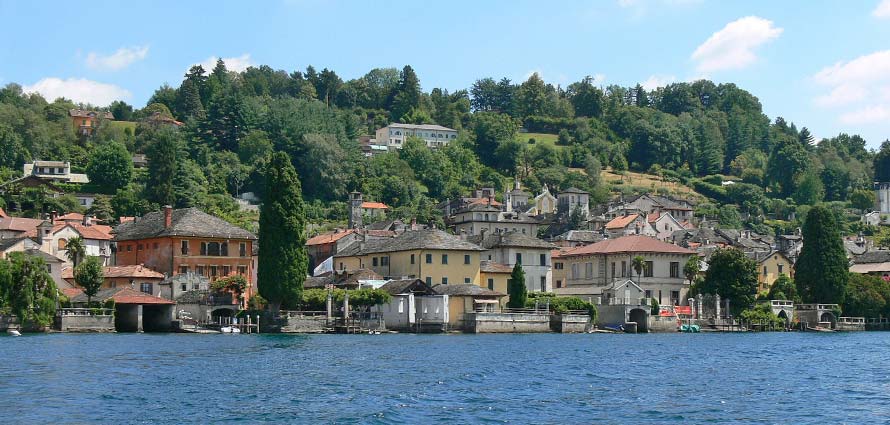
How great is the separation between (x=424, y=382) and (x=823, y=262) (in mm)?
65642

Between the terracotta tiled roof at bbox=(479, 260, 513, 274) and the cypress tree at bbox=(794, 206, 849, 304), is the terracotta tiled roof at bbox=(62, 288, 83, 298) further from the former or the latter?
the cypress tree at bbox=(794, 206, 849, 304)

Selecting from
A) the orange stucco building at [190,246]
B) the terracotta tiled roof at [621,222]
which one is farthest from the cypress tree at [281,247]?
the terracotta tiled roof at [621,222]

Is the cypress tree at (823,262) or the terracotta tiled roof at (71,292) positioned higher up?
the cypress tree at (823,262)

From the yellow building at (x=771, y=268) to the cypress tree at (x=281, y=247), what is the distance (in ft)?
167

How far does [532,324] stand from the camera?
89.2 meters

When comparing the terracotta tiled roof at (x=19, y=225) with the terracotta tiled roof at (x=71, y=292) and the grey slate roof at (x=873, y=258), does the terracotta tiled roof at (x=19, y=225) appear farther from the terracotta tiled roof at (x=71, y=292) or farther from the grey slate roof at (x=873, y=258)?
the grey slate roof at (x=873, y=258)

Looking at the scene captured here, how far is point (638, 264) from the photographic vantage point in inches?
4144

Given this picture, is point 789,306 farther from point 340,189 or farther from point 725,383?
point 340,189

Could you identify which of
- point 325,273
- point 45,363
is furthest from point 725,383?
point 325,273

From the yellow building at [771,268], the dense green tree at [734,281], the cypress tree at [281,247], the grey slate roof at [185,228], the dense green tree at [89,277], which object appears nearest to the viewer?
the dense green tree at [89,277]

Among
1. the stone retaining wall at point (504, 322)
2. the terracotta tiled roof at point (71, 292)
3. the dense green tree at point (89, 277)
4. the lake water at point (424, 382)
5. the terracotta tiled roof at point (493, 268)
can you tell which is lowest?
the lake water at point (424, 382)

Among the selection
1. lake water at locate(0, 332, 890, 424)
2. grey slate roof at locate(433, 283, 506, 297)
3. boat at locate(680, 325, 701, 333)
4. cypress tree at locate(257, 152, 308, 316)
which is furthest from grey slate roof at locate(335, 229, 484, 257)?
lake water at locate(0, 332, 890, 424)

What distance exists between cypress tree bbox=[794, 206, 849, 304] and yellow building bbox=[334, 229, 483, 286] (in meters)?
28.7

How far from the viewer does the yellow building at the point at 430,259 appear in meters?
94.9
